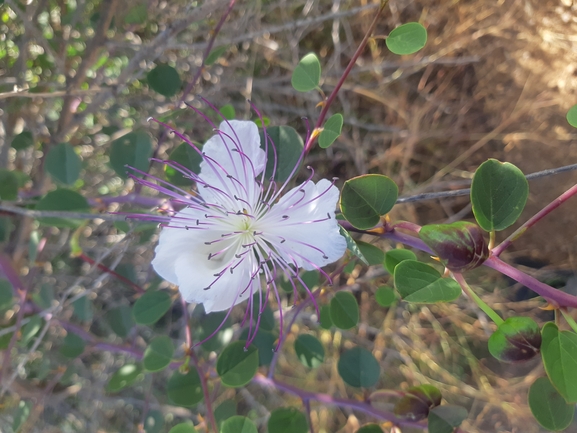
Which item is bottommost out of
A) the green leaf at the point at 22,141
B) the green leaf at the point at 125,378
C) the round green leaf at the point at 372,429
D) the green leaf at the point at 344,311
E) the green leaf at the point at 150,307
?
the green leaf at the point at 125,378

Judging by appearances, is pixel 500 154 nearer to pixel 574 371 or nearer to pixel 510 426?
pixel 510 426

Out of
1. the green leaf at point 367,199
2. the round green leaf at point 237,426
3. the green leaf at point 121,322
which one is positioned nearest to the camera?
the green leaf at point 367,199

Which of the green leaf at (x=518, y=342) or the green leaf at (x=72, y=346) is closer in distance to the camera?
the green leaf at (x=518, y=342)

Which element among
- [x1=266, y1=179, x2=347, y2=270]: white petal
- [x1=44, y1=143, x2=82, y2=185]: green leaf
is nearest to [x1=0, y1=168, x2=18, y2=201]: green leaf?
[x1=44, y1=143, x2=82, y2=185]: green leaf

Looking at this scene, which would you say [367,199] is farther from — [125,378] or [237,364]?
[125,378]

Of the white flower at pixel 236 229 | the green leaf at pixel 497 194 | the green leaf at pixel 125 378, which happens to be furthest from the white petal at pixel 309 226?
the green leaf at pixel 125 378

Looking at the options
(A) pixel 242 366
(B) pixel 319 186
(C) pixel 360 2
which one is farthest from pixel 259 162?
(C) pixel 360 2

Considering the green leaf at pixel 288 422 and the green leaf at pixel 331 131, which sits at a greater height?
the green leaf at pixel 331 131

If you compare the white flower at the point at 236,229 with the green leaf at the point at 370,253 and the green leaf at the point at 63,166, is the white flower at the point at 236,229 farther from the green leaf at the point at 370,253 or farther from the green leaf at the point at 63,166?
the green leaf at the point at 63,166
